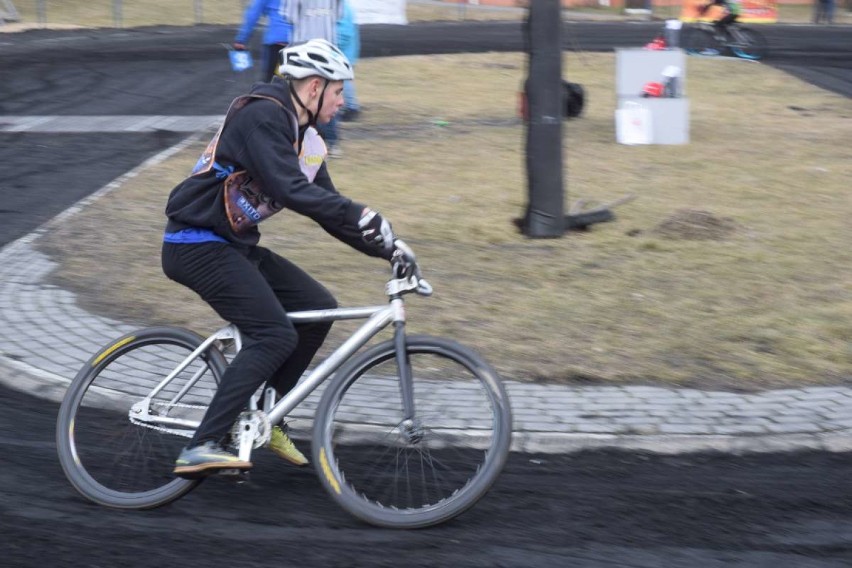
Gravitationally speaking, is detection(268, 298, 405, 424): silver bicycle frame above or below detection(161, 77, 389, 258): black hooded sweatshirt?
below

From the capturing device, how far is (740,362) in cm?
689

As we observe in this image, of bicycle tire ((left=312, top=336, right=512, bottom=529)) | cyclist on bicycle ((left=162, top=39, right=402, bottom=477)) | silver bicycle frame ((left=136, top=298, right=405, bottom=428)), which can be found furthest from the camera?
silver bicycle frame ((left=136, top=298, right=405, bottom=428))

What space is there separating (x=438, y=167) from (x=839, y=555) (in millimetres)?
8542

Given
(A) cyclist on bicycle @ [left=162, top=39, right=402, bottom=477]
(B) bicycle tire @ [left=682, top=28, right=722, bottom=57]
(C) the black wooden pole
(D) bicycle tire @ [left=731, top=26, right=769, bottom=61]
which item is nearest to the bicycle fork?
(A) cyclist on bicycle @ [left=162, top=39, right=402, bottom=477]

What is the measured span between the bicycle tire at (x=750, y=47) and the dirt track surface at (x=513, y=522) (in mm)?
21019

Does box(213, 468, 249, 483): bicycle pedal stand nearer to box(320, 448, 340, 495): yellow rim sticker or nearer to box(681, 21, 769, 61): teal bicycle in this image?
box(320, 448, 340, 495): yellow rim sticker

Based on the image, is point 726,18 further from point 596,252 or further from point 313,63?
point 313,63

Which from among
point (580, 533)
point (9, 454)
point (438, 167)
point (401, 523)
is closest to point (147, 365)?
point (9, 454)

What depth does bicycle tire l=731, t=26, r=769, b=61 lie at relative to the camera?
82.9 ft

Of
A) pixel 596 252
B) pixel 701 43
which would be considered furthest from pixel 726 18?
pixel 596 252

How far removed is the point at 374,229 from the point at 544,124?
5542 mm

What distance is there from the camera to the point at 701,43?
87.3 ft

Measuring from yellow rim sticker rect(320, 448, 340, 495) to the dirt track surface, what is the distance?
0.50ft

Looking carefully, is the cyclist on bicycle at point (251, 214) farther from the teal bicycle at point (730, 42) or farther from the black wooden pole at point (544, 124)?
the teal bicycle at point (730, 42)
